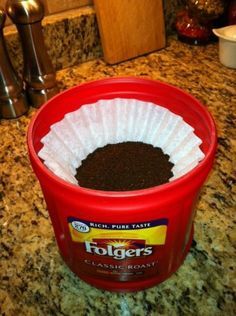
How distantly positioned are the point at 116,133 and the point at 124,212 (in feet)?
0.69

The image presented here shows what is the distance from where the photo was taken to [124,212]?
11.5 inches

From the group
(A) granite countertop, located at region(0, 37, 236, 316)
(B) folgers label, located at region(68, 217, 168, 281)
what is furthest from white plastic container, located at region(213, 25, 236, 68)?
(B) folgers label, located at region(68, 217, 168, 281)

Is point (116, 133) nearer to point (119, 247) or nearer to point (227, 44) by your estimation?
point (119, 247)

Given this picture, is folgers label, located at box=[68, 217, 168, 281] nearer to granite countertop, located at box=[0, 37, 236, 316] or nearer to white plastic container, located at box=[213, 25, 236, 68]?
granite countertop, located at box=[0, 37, 236, 316]

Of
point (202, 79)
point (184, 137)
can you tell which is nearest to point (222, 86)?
point (202, 79)

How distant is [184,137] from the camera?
0.42m

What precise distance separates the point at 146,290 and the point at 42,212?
0.19 metres

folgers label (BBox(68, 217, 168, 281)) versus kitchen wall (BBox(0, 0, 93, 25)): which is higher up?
kitchen wall (BBox(0, 0, 93, 25))

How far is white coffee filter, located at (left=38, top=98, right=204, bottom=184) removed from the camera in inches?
15.8

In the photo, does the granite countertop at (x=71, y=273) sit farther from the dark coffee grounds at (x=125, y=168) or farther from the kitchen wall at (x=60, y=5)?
the kitchen wall at (x=60, y=5)

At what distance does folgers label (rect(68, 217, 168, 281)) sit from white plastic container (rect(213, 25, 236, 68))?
539 millimetres

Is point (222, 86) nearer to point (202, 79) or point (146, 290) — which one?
point (202, 79)

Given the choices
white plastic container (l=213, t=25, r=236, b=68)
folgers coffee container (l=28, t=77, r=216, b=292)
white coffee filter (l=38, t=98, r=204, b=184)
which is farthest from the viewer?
white plastic container (l=213, t=25, r=236, b=68)

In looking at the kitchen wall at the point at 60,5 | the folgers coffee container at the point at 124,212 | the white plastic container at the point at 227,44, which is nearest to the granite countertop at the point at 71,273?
the folgers coffee container at the point at 124,212
